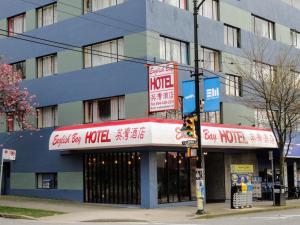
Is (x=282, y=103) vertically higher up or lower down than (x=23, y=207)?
higher up

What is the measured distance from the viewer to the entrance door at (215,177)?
31578 mm

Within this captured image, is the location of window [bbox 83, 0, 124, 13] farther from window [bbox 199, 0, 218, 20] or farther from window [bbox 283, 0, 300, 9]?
window [bbox 283, 0, 300, 9]

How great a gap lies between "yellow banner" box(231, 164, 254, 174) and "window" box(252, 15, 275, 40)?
8.57m

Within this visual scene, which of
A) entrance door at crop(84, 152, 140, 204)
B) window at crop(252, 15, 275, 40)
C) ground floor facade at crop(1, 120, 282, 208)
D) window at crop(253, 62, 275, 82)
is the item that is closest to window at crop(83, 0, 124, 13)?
ground floor facade at crop(1, 120, 282, 208)

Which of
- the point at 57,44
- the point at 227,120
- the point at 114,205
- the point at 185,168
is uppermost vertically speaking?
the point at 57,44

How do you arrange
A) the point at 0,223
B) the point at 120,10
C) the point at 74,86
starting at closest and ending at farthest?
the point at 0,223 → the point at 120,10 → the point at 74,86

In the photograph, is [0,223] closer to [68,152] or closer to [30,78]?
[68,152]

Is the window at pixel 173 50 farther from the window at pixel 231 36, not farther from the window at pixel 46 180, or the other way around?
the window at pixel 46 180

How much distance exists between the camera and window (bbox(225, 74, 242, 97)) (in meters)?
31.7

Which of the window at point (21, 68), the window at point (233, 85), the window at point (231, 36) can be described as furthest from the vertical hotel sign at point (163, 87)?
the window at point (21, 68)

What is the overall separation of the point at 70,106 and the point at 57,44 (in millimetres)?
3707

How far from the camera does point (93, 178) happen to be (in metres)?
28.7

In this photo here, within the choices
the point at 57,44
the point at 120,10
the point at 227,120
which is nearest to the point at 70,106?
the point at 57,44

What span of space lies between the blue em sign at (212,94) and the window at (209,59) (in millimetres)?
6122
